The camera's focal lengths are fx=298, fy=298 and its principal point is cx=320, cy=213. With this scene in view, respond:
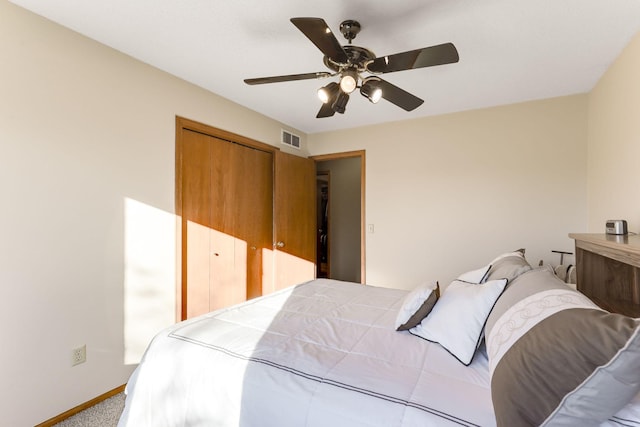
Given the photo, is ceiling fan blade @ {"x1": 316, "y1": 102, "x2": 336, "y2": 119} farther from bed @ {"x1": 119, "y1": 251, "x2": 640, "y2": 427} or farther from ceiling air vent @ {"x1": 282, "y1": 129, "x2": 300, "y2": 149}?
ceiling air vent @ {"x1": 282, "y1": 129, "x2": 300, "y2": 149}

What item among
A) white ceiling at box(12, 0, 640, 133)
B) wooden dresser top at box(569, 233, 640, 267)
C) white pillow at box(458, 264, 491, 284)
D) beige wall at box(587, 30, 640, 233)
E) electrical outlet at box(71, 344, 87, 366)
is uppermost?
white ceiling at box(12, 0, 640, 133)

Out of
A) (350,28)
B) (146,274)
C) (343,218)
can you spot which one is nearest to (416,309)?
(350,28)

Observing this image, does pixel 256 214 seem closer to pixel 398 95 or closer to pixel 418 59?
pixel 398 95

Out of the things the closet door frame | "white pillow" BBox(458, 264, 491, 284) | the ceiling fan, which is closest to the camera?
the ceiling fan

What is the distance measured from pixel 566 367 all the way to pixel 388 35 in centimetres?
195

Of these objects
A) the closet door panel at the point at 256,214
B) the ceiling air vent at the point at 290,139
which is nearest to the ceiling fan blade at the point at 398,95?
the closet door panel at the point at 256,214

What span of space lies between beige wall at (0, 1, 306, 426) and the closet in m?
0.21

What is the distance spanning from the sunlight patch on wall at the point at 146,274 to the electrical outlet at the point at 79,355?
25 cm

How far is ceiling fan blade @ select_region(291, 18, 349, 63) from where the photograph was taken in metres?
1.32

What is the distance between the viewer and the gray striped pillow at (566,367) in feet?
2.12

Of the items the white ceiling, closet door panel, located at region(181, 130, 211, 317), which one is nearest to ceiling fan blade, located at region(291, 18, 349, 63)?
the white ceiling

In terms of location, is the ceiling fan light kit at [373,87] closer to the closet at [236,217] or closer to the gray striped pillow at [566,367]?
the gray striped pillow at [566,367]

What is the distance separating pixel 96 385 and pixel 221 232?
1492mm

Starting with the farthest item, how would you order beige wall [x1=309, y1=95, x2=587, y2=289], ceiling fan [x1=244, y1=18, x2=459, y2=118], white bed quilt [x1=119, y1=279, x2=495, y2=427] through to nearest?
beige wall [x1=309, y1=95, x2=587, y2=289] < ceiling fan [x1=244, y1=18, x2=459, y2=118] < white bed quilt [x1=119, y1=279, x2=495, y2=427]
